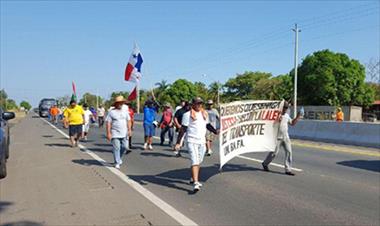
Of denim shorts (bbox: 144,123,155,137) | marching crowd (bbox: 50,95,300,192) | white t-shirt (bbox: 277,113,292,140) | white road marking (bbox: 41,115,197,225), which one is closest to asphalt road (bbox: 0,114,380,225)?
white road marking (bbox: 41,115,197,225)

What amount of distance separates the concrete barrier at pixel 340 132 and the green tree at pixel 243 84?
7739 centimetres

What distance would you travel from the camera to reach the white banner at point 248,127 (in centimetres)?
938

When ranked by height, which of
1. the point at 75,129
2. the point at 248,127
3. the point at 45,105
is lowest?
the point at 75,129

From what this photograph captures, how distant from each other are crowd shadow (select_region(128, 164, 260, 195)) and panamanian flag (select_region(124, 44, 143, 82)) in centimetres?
1368

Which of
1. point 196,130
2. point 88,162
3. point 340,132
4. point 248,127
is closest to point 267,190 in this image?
point 196,130

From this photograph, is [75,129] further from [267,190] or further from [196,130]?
[267,190]

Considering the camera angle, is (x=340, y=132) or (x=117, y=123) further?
(x=340, y=132)

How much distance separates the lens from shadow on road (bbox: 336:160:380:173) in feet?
39.5

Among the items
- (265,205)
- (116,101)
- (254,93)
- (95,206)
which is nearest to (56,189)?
(95,206)

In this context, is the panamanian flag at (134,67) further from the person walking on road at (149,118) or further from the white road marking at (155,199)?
the white road marking at (155,199)

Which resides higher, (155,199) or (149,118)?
(149,118)

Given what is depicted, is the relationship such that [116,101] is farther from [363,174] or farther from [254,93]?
[254,93]

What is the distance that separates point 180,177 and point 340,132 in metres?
14.5

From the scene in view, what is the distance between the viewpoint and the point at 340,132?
22.4 m
